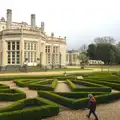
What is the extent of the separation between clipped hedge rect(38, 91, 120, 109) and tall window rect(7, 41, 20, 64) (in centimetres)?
3330

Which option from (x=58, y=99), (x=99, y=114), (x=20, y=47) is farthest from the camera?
(x=20, y=47)

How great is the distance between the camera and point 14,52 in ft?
161

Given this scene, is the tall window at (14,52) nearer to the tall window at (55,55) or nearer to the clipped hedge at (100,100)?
the tall window at (55,55)

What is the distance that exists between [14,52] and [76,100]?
3716 cm

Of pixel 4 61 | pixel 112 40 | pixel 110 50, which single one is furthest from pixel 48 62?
pixel 112 40

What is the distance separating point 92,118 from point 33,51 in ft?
128

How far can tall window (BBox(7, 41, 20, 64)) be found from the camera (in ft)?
160

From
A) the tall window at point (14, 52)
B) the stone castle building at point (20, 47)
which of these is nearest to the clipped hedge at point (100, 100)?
the stone castle building at point (20, 47)

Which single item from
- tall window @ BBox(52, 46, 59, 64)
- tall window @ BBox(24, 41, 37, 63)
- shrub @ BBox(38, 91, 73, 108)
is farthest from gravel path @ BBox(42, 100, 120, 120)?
tall window @ BBox(52, 46, 59, 64)

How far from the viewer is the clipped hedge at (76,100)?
13633mm

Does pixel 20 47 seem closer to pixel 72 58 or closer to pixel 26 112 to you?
pixel 26 112

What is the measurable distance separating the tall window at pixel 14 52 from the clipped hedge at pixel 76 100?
33.3 meters

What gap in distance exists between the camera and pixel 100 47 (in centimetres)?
10119

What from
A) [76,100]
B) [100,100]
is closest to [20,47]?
[100,100]
